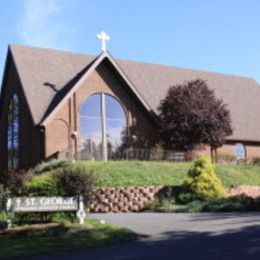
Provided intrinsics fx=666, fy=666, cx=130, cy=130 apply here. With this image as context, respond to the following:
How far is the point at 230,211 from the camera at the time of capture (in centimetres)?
2323

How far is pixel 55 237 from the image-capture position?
658 inches

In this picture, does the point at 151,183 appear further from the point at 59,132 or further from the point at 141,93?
the point at 141,93

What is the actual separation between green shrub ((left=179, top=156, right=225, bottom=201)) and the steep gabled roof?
1006 centimetres

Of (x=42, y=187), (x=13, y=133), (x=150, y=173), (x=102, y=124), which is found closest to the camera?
(x=42, y=187)

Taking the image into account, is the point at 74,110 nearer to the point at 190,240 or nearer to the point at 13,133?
the point at 13,133

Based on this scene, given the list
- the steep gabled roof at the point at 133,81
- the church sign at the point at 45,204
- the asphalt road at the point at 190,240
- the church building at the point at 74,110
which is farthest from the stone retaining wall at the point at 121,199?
the steep gabled roof at the point at 133,81

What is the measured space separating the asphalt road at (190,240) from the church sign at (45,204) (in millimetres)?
1573

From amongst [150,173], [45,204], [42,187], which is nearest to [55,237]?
[45,204]

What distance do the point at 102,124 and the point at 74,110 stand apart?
1.90 meters

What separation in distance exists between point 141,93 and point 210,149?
214 inches

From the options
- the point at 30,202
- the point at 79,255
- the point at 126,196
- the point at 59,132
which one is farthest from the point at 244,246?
the point at 59,132

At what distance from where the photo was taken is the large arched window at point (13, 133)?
39.5 metres

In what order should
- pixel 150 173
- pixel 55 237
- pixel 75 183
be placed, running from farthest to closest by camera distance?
pixel 150 173 < pixel 75 183 < pixel 55 237

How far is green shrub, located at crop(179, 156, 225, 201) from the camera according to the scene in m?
27.6
